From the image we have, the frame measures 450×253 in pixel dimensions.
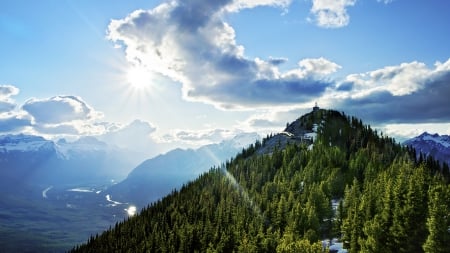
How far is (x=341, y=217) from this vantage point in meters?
137

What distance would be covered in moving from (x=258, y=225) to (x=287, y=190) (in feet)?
119

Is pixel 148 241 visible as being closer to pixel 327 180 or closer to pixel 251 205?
pixel 251 205

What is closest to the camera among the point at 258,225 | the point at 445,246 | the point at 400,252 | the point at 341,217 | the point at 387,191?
the point at 445,246

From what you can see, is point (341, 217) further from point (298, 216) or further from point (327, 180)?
point (327, 180)

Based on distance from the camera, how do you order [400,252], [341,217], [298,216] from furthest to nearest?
[298,216], [341,217], [400,252]

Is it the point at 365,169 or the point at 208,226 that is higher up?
the point at 365,169

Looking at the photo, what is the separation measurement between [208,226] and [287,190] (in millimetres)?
40395

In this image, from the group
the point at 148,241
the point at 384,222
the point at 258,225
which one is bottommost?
the point at 148,241

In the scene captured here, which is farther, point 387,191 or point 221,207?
point 221,207

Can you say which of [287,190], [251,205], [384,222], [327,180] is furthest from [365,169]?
[384,222]

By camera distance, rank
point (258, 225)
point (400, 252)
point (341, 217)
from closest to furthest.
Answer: point (400, 252)
point (341, 217)
point (258, 225)

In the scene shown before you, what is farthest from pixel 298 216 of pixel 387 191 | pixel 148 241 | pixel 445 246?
pixel 148 241

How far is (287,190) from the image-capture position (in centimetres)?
19312

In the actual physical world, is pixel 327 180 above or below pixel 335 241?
above
